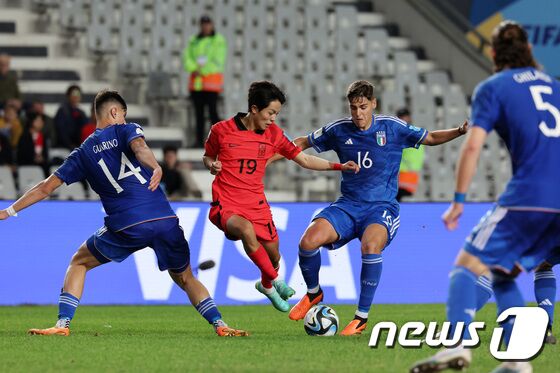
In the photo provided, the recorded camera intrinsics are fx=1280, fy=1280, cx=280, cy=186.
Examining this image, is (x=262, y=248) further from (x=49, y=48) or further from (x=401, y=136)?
(x=49, y=48)

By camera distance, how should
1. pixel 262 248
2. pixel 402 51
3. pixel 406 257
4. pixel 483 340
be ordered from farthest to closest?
pixel 402 51
pixel 406 257
pixel 262 248
pixel 483 340

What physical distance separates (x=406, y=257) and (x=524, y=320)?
7.25 m

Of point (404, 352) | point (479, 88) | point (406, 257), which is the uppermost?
point (479, 88)

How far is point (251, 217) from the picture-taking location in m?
10.0

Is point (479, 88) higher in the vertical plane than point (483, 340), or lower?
higher

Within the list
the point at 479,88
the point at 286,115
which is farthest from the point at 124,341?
the point at 286,115

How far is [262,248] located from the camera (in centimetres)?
993

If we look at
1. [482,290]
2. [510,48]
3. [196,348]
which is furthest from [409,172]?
[510,48]

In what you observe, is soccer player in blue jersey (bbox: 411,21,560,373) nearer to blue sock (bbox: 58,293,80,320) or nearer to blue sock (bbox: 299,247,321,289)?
blue sock (bbox: 299,247,321,289)

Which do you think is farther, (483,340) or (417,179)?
(417,179)

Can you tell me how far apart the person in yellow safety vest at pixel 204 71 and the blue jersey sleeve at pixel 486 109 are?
1178cm

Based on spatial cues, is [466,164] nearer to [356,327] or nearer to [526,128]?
[526,128]

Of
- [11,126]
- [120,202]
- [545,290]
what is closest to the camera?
[545,290]

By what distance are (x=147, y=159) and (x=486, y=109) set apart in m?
3.13
